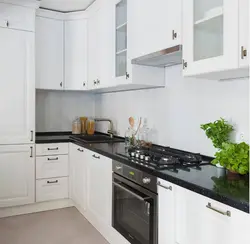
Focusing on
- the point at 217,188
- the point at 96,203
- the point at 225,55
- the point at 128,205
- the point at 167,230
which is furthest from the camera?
the point at 96,203

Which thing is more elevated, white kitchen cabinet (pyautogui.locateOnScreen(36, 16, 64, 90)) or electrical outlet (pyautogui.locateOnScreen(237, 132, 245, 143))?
white kitchen cabinet (pyautogui.locateOnScreen(36, 16, 64, 90))

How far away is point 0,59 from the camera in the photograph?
10.7 feet

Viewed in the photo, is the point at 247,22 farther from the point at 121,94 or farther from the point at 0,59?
the point at 0,59

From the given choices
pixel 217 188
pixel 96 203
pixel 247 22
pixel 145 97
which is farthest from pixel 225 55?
pixel 96 203

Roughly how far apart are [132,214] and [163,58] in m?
1.24

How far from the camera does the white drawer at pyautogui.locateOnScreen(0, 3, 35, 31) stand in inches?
128

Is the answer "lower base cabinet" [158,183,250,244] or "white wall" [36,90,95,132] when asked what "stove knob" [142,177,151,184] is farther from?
"white wall" [36,90,95,132]

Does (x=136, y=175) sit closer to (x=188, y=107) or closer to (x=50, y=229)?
(x=188, y=107)

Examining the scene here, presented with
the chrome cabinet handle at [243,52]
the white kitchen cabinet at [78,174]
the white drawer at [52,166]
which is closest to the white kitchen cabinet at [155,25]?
the chrome cabinet handle at [243,52]

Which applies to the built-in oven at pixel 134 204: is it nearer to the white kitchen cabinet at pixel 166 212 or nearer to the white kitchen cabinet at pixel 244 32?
the white kitchen cabinet at pixel 166 212

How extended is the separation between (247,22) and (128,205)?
4.94 ft

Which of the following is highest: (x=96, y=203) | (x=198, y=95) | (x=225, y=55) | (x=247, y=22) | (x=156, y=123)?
(x=247, y=22)

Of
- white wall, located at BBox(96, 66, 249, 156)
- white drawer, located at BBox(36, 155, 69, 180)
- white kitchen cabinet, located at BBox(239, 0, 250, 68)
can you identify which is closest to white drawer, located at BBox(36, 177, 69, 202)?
white drawer, located at BBox(36, 155, 69, 180)

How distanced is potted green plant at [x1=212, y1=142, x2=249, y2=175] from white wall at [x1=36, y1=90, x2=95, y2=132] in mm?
2840
